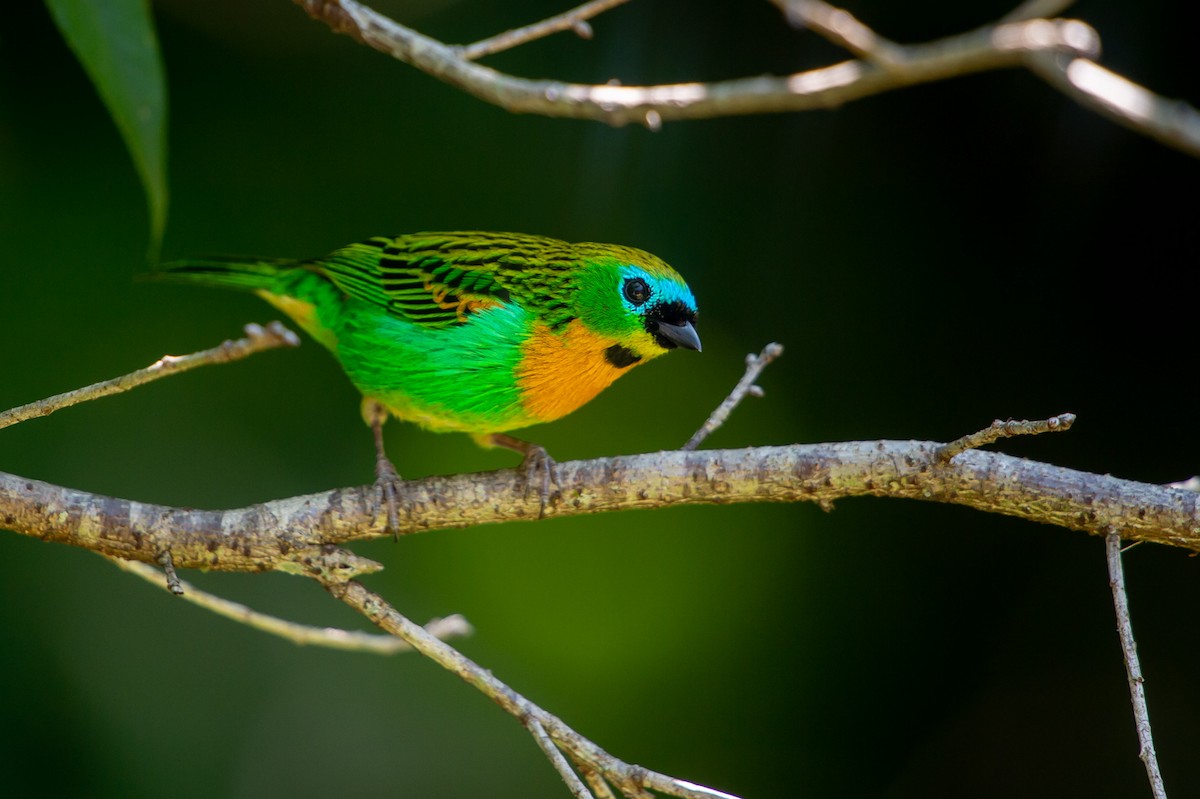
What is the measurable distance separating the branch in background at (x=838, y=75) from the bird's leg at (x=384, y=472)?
98 centimetres

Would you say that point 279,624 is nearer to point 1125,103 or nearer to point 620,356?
point 620,356

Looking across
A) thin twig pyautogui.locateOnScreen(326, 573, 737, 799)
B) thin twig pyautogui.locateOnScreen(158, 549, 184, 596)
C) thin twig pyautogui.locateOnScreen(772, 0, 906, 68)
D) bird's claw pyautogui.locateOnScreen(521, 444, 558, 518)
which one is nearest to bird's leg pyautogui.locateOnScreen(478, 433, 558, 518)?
bird's claw pyautogui.locateOnScreen(521, 444, 558, 518)

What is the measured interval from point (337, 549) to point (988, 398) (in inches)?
125

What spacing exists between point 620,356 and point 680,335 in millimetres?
223

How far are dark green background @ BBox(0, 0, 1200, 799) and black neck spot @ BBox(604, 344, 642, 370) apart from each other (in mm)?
1798

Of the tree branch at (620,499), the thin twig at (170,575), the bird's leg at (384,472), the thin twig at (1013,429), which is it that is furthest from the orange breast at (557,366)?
the thin twig at (1013,429)

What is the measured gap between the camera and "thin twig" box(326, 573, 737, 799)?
206 cm

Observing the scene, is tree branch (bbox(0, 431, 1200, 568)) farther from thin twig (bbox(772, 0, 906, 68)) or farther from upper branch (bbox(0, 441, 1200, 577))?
thin twig (bbox(772, 0, 906, 68))

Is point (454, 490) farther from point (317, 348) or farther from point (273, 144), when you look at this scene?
point (273, 144)

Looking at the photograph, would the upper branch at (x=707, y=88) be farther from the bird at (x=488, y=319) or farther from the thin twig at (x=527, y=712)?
the thin twig at (x=527, y=712)

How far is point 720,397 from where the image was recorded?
4.93m

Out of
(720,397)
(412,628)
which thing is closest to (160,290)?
(720,397)

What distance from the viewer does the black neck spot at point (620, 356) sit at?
10.0 feet

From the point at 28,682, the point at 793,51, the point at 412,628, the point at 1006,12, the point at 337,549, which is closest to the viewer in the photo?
the point at 412,628
